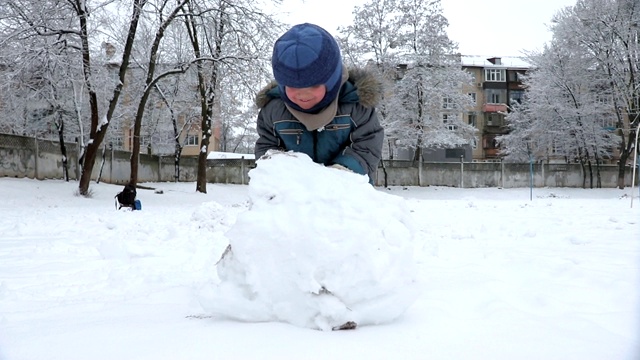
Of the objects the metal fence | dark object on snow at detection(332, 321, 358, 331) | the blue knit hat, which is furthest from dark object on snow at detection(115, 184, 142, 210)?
dark object on snow at detection(332, 321, 358, 331)

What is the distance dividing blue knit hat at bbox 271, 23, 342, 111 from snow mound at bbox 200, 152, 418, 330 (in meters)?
0.69

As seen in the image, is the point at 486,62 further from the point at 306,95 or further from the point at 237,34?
the point at 306,95

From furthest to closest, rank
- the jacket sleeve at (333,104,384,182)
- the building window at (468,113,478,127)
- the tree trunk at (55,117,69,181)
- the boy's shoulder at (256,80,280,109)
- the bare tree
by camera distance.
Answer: the building window at (468,113,478,127) < the bare tree < the tree trunk at (55,117,69,181) < the boy's shoulder at (256,80,280,109) < the jacket sleeve at (333,104,384,182)

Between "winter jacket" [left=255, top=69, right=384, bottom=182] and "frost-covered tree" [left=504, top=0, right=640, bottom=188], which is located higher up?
"frost-covered tree" [left=504, top=0, right=640, bottom=188]

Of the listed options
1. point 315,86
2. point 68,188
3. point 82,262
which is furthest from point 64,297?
point 68,188

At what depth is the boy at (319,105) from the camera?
98.8 inches

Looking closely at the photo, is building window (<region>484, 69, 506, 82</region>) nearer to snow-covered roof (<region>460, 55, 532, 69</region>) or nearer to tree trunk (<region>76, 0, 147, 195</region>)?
snow-covered roof (<region>460, 55, 532, 69</region>)

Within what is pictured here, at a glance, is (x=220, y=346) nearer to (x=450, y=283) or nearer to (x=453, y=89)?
(x=450, y=283)

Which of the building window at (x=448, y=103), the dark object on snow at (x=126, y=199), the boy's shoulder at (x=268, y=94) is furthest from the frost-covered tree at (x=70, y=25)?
the building window at (x=448, y=103)

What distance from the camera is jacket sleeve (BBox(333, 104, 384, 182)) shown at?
2820 mm

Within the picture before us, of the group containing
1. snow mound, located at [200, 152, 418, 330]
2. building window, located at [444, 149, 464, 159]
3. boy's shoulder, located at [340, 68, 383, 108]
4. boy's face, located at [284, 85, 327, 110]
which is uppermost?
building window, located at [444, 149, 464, 159]

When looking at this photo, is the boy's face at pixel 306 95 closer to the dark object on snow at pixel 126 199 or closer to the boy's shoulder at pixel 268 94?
the boy's shoulder at pixel 268 94

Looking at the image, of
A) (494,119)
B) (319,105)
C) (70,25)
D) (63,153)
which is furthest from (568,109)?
(319,105)

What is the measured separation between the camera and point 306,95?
261cm
